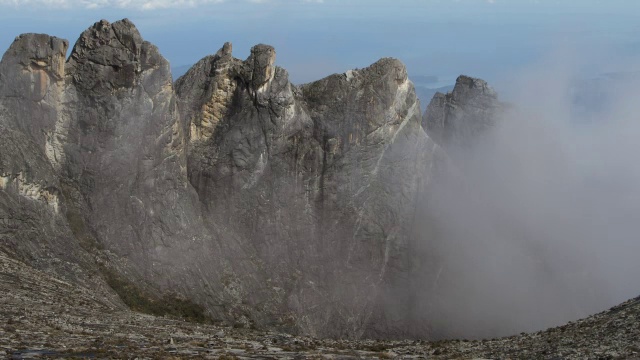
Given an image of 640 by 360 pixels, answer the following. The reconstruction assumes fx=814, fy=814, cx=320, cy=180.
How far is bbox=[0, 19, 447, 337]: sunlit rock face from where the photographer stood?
297ft

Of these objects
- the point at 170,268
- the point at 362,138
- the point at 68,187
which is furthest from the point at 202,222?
the point at 362,138

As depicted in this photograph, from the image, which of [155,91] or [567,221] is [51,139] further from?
[567,221]

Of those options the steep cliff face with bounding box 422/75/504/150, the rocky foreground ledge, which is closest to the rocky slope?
the rocky foreground ledge

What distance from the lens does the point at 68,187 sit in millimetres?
93062

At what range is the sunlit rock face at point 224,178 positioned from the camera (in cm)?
9044

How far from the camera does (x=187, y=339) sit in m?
54.9

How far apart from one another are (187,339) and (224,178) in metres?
49.5

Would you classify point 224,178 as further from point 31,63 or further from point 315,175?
point 31,63

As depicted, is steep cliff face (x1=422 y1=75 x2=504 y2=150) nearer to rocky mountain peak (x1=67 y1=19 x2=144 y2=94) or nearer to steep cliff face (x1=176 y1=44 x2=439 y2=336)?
steep cliff face (x1=176 y1=44 x2=439 y2=336)

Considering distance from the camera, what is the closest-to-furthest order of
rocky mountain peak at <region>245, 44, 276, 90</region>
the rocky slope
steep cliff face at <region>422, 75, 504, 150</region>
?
1. the rocky slope
2. rocky mountain peak at <region>245, 44, 276, 90</region>
3. steep cliff face at <region>422, 75, 504, 150</region>

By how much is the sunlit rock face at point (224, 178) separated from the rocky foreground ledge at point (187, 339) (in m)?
20.1

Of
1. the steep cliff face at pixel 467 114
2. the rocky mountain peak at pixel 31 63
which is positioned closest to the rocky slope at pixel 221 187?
the rocky mountain peak at pixel 31 63

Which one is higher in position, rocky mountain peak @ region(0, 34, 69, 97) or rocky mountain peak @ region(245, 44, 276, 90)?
rocky mountain peak @ region(245, 44, 276, 90)

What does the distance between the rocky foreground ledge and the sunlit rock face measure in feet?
66.1
